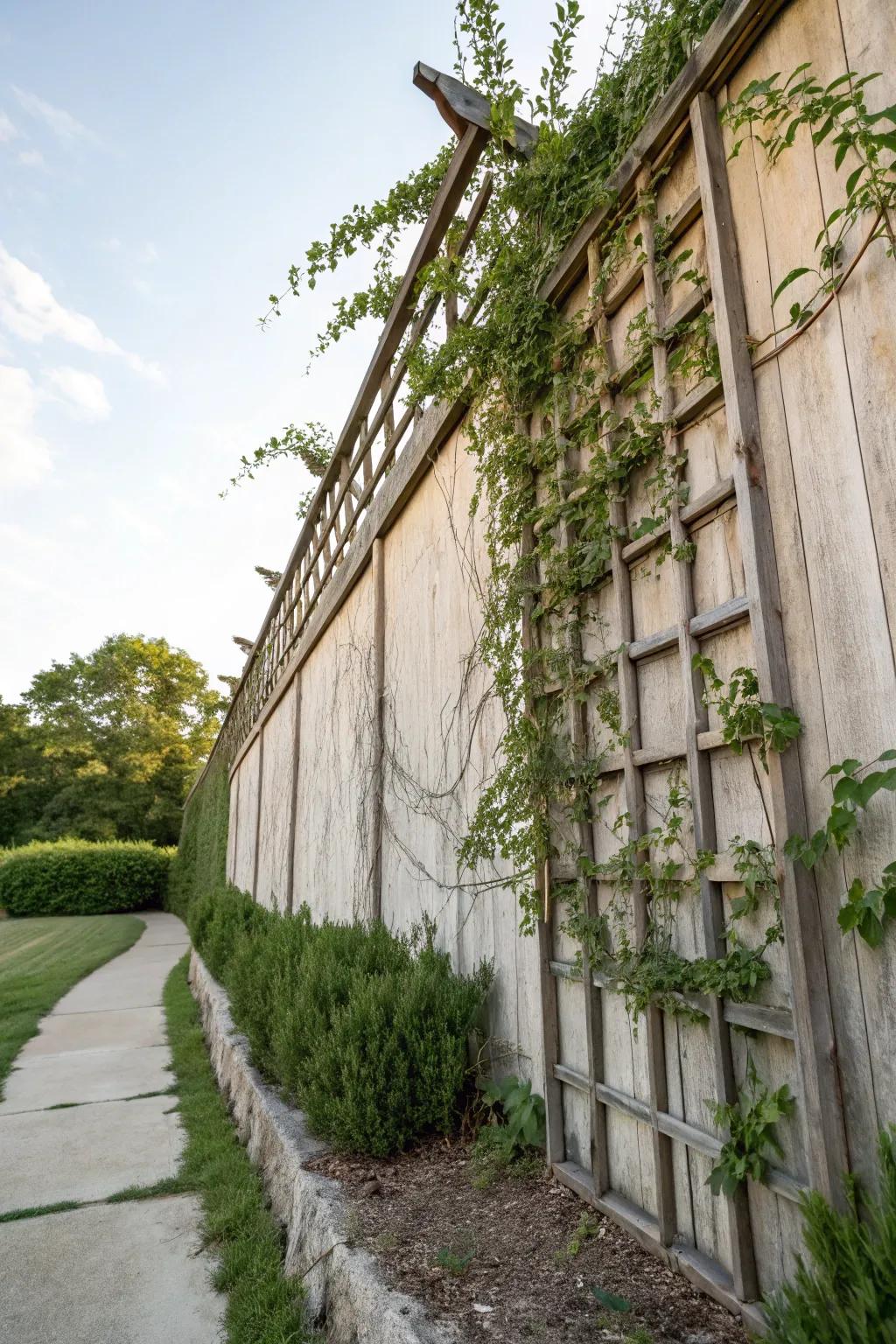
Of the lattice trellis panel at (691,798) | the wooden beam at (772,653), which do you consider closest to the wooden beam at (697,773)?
the lattice trellis panel at (691,798)

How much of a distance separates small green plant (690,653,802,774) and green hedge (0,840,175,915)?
23.9 metres

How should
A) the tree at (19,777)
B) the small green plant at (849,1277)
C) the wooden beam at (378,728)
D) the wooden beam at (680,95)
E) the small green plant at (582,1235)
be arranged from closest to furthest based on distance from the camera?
1. the small green plant at (849,1277)
2. the wooden beam at (680,95)
3. the small green plant at (582,1235)
4. the wooden beam at (378,728)
5. the tree at (19,777)

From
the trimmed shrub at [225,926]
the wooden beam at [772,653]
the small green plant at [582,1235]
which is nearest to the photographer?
the wooden beam at [772,653]

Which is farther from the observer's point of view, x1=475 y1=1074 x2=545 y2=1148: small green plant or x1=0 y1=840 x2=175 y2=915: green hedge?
x1=0 y1=840 x2=175 y2=915: green hedge

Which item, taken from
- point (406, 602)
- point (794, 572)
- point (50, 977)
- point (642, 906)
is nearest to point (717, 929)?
point (642, 906)

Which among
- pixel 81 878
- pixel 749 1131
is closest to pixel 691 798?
pixel 749 1131

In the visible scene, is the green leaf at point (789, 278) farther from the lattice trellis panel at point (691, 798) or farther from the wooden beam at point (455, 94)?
the wooden beam at point (455, 94)

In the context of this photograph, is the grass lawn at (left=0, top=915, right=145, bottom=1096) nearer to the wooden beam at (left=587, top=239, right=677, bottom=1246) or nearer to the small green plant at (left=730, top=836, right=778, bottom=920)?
the wooden beam at (left=587, top=239, right=677, bottom=1246)

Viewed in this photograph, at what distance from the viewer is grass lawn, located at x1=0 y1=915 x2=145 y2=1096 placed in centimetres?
679

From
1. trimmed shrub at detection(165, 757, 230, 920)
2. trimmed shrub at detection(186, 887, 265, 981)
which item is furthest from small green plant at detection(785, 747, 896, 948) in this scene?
trimmed shrub at detection(165, 757, 230, 920)

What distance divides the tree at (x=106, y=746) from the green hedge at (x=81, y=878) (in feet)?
38.7

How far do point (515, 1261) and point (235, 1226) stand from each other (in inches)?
53.5

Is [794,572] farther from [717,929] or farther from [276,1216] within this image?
[276,1216]

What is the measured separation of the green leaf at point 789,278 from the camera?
157cm
